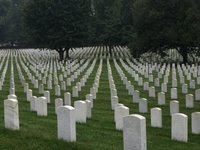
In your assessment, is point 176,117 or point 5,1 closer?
point 176,117

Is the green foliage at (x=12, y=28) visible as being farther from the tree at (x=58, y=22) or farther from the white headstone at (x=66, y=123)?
the white headstone at (x=66, y=123)

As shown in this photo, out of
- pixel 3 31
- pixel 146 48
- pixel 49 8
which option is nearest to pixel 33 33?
pixel 49 8

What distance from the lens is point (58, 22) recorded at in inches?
1457

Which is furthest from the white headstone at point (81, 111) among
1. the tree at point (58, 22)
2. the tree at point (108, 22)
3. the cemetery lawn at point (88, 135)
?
the tree at point (108, 22)

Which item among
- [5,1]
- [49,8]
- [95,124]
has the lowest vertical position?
[95,124]

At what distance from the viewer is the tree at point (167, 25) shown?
27359mm

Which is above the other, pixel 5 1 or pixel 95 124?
pixel 5 1

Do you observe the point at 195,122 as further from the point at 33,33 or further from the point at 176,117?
the point at 33,33

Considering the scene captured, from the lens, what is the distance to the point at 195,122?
879 centimetres

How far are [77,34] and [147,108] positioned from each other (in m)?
25.1

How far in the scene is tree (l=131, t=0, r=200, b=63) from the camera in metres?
27.4

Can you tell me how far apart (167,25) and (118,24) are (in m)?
12.3

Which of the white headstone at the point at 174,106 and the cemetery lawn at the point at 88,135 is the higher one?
the white headstone at the point at 174,106

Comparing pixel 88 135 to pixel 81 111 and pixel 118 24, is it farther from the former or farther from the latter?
pixel 118 24
